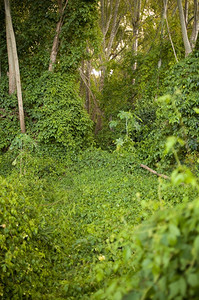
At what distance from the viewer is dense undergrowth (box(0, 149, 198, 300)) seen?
4.71 ft

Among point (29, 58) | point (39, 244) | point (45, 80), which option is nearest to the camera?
point (39, 244)

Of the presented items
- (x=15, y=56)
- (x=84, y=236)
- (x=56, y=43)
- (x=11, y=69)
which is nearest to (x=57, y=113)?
(x=15, y=56)

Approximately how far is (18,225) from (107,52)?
1386 centimetres

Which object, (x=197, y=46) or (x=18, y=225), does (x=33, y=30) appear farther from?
(x=18, y=225)

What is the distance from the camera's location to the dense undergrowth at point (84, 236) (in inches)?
56.5

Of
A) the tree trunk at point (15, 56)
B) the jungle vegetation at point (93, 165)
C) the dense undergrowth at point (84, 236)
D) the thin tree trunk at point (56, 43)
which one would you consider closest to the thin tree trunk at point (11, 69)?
the jungle vegetation at point (93, 165)

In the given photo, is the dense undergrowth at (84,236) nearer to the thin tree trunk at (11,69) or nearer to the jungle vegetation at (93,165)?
the jungle vegetation at (93,165)

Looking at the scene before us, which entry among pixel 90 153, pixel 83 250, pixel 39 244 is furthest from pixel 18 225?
pixel 90 153

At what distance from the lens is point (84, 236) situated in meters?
4.36

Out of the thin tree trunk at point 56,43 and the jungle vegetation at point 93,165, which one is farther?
the thin tree trunk at point 56,43

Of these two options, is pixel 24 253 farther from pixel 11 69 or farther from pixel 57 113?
pixel 11 69

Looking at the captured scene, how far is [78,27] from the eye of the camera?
10.3 m

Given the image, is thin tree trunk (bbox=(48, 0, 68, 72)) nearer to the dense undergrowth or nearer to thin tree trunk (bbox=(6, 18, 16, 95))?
thin tree trunk (bbox=(6, 18, 16, 95))

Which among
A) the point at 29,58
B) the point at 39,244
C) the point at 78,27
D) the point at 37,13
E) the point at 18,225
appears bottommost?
the point at 39,244
